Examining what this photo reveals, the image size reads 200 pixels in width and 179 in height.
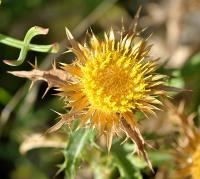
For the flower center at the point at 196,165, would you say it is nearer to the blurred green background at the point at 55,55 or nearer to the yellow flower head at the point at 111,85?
the blurred green background at the point at 55,55

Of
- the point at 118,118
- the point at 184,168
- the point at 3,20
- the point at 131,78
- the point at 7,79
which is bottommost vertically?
the point at 184,168

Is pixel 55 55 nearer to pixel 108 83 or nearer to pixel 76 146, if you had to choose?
pixel 76 146

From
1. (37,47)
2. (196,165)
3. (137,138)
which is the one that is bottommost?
(196,165)

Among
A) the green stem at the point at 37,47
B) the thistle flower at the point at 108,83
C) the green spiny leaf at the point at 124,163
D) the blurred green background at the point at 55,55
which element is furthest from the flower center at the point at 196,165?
the green stem at the point at 37,47

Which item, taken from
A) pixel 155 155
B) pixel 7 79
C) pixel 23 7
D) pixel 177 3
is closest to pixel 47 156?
pixel 7 79

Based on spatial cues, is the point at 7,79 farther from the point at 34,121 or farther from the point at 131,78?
the point at 131,78

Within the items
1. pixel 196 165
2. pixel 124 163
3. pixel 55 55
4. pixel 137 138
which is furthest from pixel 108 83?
pixel 55 55

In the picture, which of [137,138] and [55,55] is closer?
[137,138]
